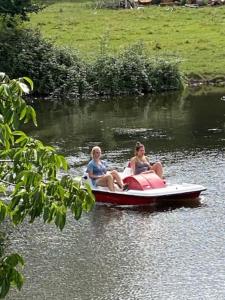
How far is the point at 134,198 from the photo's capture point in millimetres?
20391

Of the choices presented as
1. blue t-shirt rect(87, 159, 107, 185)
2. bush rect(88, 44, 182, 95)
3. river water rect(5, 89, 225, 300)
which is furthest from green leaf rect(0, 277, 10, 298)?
bush rect(88, 44, 182, 95)

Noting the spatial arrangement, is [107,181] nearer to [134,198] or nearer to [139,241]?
[134,198]

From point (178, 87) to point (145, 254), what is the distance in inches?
1013

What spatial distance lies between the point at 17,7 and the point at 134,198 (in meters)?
23.7

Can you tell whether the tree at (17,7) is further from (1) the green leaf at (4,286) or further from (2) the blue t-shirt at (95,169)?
(1) the green leaf at (4,286)

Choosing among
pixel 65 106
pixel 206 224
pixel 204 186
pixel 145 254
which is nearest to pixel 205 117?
pixel 65 106

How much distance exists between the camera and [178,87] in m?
41.6

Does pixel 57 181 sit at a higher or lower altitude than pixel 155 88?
higher

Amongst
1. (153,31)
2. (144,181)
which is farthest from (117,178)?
(153,31)

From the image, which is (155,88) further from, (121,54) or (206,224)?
(206,224)

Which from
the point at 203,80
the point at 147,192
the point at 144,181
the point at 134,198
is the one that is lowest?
the point at 203,80

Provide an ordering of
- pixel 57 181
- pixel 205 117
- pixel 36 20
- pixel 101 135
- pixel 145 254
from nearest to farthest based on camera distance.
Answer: pixel 57 181
pixel 145 254
pixel 101 135
pixel 205 117
pixel 36 20

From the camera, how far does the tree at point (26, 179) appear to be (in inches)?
241

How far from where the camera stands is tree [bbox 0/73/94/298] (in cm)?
612
